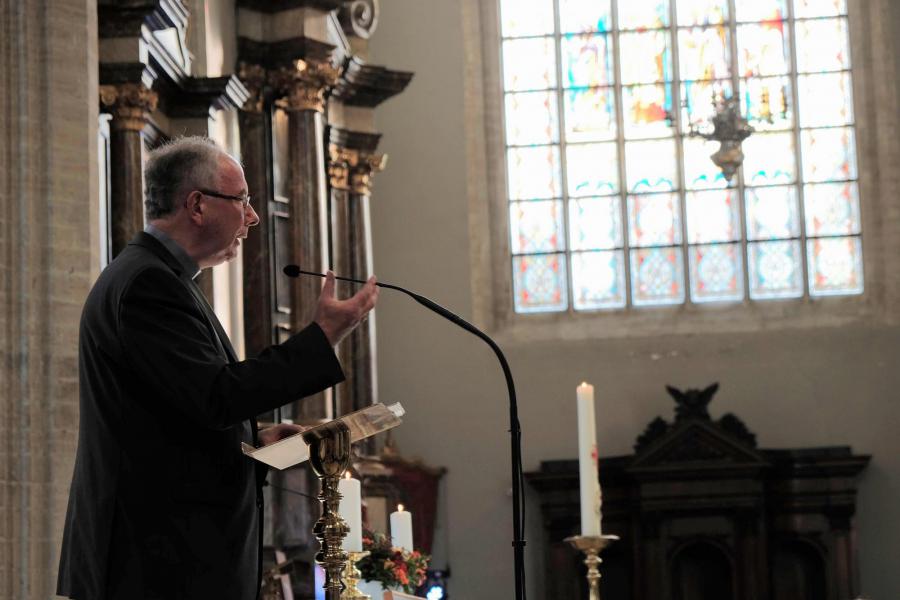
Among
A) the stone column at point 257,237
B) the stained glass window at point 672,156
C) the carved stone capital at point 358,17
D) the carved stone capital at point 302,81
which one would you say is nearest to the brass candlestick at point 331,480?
the stone column at point 257,237

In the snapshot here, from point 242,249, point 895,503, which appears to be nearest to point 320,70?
point 242,249

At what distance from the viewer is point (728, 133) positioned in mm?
14859

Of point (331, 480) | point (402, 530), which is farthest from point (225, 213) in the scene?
point (402, 530)

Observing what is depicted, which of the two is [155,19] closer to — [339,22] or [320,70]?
[320,70]

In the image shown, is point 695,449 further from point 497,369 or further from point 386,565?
point 386,565

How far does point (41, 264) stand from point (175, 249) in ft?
9.53

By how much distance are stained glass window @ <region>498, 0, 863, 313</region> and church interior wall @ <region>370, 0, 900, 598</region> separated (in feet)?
1.78

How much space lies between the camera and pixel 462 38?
16734mm

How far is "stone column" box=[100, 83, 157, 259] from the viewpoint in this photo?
29.4ft

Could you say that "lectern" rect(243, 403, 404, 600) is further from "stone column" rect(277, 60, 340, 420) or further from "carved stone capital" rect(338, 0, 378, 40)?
"carved stone capital" rect(338, 0, 378, 40)

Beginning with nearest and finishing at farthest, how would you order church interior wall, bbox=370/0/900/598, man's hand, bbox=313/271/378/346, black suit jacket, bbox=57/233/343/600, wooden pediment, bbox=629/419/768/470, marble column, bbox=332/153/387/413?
1. black suit jacket, bbox=57/233/343/600
2. man's hand, bbox=313/271/378/346
3. marble column, bbox=332/153/387/413
4. wooden pediment, bbox=629/419/768/470
5. church interior wall, bbox=370/0/900/598

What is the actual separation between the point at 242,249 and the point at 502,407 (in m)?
5.18

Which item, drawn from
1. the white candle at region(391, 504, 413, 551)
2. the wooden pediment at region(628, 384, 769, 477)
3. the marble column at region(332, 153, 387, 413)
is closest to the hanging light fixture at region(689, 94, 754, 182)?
the wooden pediment at region(628, 384, 769, 477)

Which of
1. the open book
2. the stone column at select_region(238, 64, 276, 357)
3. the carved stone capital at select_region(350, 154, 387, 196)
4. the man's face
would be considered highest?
the carved stone capital at select_region(350, 154, 387, 196)
